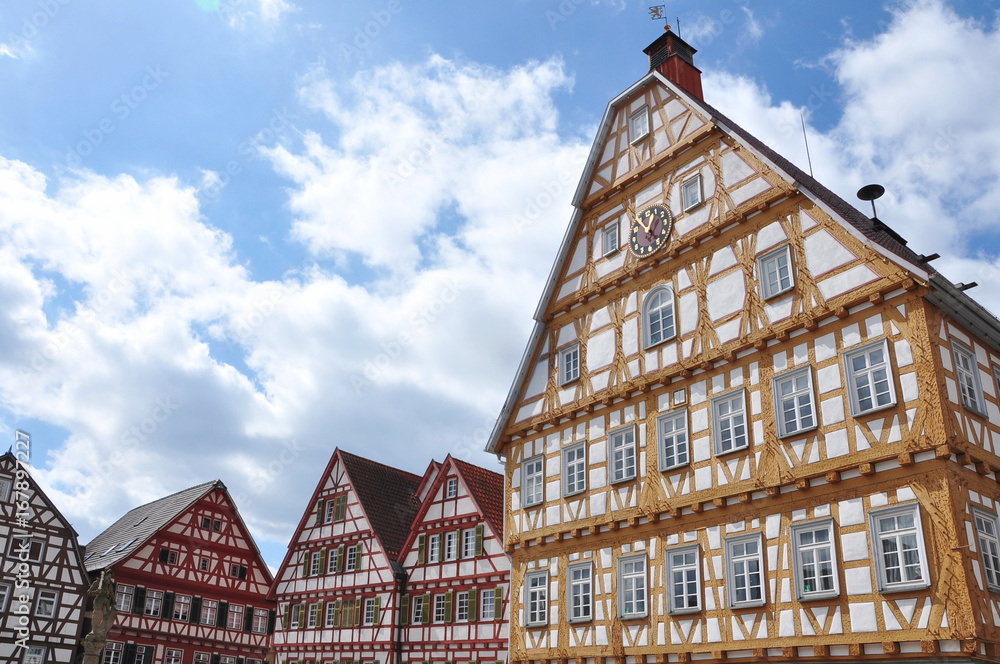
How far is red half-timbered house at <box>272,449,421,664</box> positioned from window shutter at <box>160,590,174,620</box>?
6.11 meters

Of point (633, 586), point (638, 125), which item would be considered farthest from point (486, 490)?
point (638, 125)

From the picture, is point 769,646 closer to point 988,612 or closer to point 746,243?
point 988,612

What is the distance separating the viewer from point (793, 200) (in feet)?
55.7

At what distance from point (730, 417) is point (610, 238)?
6654 mm

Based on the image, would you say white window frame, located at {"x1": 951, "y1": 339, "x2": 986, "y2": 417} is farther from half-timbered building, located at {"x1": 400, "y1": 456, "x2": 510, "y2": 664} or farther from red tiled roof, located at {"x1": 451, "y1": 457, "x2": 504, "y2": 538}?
red tiled roof, located at {"x1": 451, "y1": 457, "x2": 504, "y2": 538}

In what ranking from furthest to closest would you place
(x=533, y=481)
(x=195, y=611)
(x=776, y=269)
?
(x=195, y=611) < (x=533, y=481) < (x=776, y=269)

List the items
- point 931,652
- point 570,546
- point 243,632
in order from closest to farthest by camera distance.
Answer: point 931,652, point 570,546, point 243,632

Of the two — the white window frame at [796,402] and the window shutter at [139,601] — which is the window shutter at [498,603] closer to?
Result: the white window frame at [796,402]

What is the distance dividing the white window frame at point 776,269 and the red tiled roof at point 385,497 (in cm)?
2091

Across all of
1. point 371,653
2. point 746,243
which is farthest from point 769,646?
point 371,653

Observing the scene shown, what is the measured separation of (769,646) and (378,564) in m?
20.9

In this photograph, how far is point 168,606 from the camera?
39000 mm

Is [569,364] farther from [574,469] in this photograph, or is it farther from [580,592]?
[580,592]

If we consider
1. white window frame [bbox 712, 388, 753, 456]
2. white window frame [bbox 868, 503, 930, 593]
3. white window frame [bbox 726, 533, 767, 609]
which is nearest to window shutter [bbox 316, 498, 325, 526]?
white window frame [bbox 712, 388, 753, 456]
